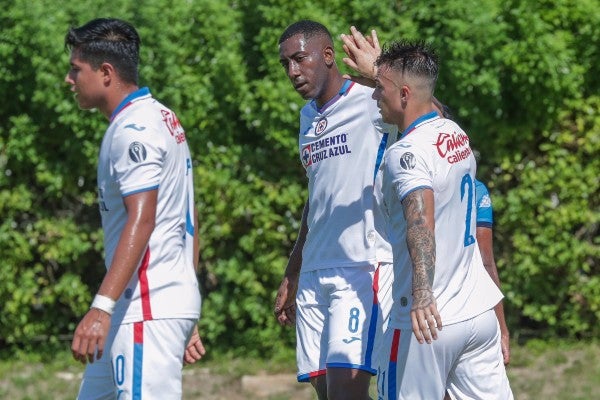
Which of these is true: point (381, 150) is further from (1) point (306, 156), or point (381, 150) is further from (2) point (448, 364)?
(2) point (448, 364)

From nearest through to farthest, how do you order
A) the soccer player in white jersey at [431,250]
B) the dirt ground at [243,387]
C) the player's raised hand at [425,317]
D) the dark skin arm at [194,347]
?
the player's raised hand at [425,317], the soccer player in white jersey at [431,250], the dark skin arm at [194,347], the dirt ground at [243,387]

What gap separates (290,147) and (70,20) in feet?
6.25

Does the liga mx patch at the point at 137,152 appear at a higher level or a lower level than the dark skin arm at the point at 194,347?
higher

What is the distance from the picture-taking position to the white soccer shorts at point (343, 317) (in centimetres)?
631

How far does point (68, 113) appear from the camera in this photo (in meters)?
9.74

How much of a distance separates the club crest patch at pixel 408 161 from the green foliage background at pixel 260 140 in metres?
4.23

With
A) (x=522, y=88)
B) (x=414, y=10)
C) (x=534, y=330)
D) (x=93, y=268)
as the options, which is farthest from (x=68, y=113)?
(x=534, y=330)

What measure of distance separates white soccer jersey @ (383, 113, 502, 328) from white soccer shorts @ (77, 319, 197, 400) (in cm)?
94

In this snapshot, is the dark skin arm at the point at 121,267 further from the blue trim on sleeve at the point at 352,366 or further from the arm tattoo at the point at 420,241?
the blue trim on sleeve at the point at 352,366

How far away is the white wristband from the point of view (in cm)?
517

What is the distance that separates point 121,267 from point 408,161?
1237 mm

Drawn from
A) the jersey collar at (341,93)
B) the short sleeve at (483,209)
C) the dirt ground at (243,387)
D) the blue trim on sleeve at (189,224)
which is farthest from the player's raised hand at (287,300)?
the dirt ground at (243,387)

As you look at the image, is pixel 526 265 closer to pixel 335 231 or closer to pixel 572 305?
pixel 572 305

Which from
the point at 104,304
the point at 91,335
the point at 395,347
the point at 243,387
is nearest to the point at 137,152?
the point at 104,304
